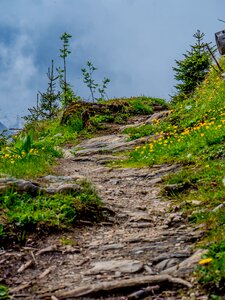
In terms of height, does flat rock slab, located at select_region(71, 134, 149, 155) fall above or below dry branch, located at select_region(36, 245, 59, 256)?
above

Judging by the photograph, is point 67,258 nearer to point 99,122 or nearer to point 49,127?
point 99,122

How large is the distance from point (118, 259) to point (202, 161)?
438 cm

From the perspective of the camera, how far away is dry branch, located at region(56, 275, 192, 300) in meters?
3.47

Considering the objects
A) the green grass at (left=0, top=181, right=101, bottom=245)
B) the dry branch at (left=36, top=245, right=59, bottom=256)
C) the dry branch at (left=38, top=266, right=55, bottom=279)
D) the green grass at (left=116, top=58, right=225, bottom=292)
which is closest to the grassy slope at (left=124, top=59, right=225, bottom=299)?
the green grass at (left=116, top=58, right=225, bottom=292)

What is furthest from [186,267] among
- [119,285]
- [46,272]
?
[46,272]

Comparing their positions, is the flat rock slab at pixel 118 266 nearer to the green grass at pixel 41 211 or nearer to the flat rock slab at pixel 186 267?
the flat rock slab at pixel 186 267

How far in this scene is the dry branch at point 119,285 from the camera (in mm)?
3475

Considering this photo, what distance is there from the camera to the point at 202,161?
8.14 meters

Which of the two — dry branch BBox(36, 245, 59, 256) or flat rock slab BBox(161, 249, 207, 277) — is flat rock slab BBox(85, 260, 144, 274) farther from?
dry branch BBox(36, 245, 59, 256)

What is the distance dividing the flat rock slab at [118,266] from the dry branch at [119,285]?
0.92 feet

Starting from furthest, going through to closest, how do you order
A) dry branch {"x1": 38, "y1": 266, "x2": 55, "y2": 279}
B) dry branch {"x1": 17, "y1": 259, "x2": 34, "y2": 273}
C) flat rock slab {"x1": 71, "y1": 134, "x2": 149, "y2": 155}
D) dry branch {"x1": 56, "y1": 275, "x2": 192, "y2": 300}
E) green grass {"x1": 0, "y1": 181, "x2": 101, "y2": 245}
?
flat rock slab {"x1": 71, "y1": 134, "x2": 149, "y2": 155}
green grass {"x1": 0, "y1": 181, "x2": 101, "y2": 245}
dry branch {"x1": 17, "y1": 259, "x2": 34, "y2": 273}
dry branch {"x1": 38, "y1": 266, "x2": 55, "y2": 279}
dry branch {"x1": 56, "y1": 275, "x2": 192, "y2": 300}

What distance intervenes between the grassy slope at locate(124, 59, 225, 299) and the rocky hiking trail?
0.19 m

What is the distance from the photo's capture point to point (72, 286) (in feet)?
12.1

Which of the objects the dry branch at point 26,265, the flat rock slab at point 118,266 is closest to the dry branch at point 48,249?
the dry branch at point 26,265
